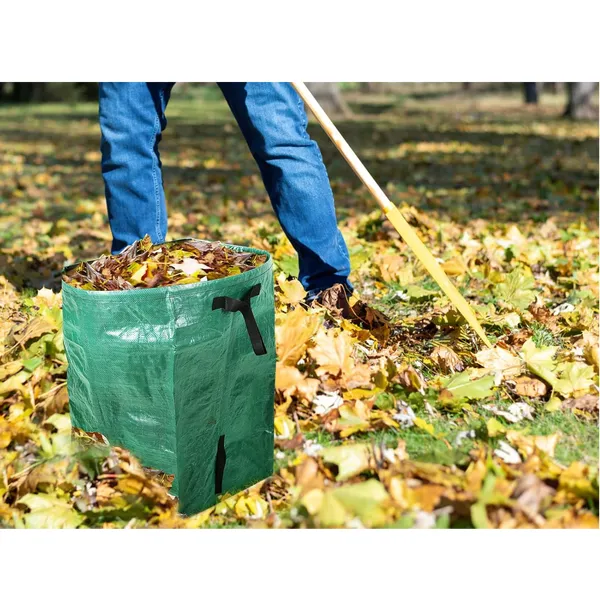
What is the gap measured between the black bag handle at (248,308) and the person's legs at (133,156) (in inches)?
51.7

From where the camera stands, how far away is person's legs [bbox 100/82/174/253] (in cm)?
294

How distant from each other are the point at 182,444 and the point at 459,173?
6.41 m

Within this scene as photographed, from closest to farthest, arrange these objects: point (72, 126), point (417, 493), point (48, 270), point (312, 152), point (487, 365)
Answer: point (417, 493) < point (487, 365) < point (312, 152) < point (48, 270) < point (72, 126)

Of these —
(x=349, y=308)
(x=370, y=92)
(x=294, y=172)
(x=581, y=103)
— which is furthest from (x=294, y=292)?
(x=370, y=92)

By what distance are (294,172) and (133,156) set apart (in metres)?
0.65

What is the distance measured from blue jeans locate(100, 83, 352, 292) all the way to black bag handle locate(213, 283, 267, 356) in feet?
3.49

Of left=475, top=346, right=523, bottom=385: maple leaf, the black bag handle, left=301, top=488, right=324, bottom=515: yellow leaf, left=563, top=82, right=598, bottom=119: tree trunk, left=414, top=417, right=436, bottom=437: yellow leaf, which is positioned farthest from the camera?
left=563, top=82, right=598, bottom=119: tree trunk

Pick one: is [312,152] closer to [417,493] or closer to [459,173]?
[417,493]

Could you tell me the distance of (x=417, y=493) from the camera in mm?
1723

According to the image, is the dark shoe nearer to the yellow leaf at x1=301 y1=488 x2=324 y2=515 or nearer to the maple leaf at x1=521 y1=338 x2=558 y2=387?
the maple leaf at x1=521 y1=338 x2=558 y2=387

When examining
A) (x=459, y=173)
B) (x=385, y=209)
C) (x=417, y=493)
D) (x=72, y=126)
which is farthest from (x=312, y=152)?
(x=72, y=126)

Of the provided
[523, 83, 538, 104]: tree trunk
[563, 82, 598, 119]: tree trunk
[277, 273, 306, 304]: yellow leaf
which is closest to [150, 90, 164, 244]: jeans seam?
[277, 273, 306, 304]: yellow leaf

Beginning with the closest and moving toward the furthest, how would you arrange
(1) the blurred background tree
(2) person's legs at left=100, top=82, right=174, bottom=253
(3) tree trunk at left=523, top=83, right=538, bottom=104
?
(2) person's legs at left=100, top=82, right=174, bottom=253
(1) the blurred background tree
(3) tree trunk at left=523, top=83, right=538, bottom=104
